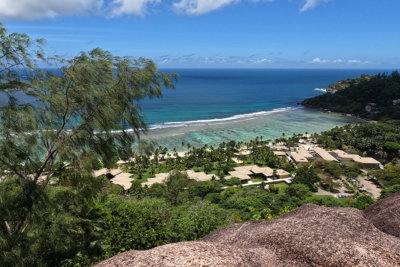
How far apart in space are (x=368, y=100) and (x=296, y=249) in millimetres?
84289

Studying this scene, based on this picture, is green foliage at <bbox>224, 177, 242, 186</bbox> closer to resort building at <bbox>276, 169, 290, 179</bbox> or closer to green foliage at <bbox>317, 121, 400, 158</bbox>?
resort building at <bbox>276, 169, 290, 179</bbox>

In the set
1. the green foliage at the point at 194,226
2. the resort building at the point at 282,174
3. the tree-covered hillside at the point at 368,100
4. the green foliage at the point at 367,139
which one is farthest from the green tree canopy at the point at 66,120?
the tree-covered hillside at the point at 368,100

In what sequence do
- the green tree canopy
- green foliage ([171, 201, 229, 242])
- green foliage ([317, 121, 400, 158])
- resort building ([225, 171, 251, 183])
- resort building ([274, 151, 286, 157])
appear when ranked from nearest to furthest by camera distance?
the green tree canopy → green foliage ([171, 201, 229, 242]) → resort building ([225, 171, 251, 183]) → resort building ([274, 151, 286, 157]) → green foliage ([317, 121, 400, 158])

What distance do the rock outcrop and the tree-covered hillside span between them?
2643 inches

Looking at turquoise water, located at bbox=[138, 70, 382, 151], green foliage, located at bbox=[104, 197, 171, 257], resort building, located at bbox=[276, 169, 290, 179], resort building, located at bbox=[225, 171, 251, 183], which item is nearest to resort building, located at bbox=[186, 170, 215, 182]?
resort building, located at bbox=[225, 171, 251, 183]

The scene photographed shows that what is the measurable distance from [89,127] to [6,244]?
273 centimetres

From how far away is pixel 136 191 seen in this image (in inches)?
890

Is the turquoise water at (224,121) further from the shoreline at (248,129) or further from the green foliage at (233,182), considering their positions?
the green foliage at (233,182)

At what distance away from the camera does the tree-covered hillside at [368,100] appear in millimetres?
64250

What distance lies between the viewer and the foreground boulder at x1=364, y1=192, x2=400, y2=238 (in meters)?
6.10

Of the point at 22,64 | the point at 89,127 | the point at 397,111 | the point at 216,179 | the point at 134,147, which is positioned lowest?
the point at 216,179

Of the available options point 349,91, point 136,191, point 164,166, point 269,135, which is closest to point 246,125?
point 269,135

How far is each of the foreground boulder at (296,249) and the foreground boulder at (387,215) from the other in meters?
1.07

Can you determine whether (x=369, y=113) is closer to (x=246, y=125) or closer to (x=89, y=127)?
(x=246, y=125)
